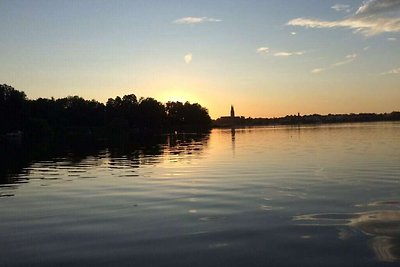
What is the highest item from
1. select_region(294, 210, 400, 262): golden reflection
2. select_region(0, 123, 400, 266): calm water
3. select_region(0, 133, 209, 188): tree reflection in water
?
select_region(294, 210, 400, 262): golden reflection

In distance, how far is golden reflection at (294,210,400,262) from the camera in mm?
11039

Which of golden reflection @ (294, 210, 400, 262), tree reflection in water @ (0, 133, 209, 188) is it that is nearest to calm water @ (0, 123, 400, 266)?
golden reflection @ (294, 210, 400, 262)

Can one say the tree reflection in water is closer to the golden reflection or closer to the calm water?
the calm water

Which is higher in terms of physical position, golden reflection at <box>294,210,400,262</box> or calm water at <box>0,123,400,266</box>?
golden reflection at <box>294,210,400,262</box>

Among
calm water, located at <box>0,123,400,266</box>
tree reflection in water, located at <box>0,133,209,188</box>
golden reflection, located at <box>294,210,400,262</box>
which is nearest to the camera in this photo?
golden reflection, located at <box>294,210,400,262</box>

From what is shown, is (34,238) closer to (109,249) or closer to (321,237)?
(109,249)

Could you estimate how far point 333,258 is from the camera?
35.1 ft

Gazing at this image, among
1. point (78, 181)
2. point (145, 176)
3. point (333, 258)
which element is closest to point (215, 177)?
point (145, 176)

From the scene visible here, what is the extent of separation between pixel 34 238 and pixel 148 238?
3705mm

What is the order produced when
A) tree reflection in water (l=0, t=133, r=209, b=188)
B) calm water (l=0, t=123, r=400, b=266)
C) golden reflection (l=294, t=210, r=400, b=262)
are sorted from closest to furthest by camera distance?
golden reflection (l=294, t=210, r=400, b=262)
calm water (l=0, t=123, r=400, b=266)
tree reflection in water (l=0, t=133, r=209, b=188)

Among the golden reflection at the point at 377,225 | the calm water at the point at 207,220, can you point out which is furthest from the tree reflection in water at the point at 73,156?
the golden reflection at the point at 377,225

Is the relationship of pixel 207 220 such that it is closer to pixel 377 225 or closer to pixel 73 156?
pixel 377 225

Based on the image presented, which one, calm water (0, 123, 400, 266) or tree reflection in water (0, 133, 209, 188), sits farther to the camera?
tree reflection in water (0, 133, 209, 188)

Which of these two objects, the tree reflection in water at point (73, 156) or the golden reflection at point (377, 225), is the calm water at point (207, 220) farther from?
the tree reflection in water at point (73, 156)
